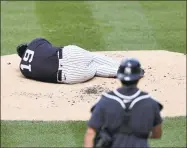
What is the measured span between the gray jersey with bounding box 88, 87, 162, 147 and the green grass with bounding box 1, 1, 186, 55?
7814 millimetres

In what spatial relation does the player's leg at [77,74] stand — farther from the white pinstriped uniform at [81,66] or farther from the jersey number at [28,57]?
the jersey number at [28,57]

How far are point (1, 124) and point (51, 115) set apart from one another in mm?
817

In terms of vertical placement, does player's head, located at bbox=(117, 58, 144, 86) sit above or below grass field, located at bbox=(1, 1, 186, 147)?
above

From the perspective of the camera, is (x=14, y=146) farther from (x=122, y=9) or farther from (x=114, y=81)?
(x=122, y=9)

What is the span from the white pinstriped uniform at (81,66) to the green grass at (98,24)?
182 cm

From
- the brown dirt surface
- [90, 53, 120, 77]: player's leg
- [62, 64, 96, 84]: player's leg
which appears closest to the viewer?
the brown dirt surface

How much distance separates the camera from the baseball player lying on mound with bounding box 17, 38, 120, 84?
11039 millimetres

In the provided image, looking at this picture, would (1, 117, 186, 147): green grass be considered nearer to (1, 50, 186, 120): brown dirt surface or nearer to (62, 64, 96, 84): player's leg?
(1, 50, 186, 120): brown dirt surface

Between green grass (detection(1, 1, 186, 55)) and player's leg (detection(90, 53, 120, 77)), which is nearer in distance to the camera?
player's leg (detection(90, 53, 120, 77))

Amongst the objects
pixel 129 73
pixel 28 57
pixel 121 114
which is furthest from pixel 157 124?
pixel 28 57

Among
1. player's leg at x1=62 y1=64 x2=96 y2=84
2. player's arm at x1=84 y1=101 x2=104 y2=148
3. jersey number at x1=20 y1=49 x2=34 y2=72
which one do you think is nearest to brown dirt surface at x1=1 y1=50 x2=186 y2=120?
player's leg at x1=62 y1=64 x2=96 y2=84

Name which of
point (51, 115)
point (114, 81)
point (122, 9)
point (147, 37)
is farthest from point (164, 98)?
point (122, 9)

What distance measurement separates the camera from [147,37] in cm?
1420

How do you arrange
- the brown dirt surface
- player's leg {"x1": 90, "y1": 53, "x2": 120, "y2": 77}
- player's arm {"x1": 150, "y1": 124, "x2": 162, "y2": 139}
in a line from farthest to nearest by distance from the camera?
player's leg {"x1": 90, "y1": 53, "x2": 120, "y2": 77} < the brown dirt surface < player's arm {"x1": 150, "y1": 124, "x2": 162, "y2": 139}
